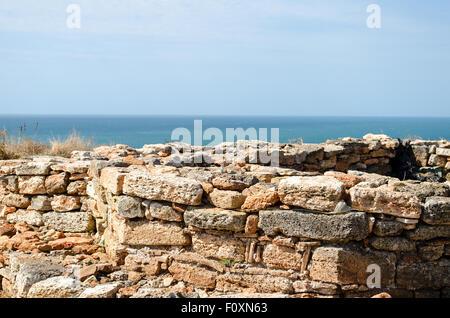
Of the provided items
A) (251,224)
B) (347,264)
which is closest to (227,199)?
(251,224)

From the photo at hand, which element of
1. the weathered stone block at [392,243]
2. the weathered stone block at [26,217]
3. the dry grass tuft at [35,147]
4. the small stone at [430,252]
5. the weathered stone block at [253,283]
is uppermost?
the dry grass tuft at [35,147]

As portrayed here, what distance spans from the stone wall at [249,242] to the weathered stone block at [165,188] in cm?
1

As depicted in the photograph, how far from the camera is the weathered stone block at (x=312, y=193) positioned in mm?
3990

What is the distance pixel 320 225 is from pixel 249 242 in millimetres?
705

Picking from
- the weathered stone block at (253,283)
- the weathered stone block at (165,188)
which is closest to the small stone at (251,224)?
the weathered stone block at (253,283)

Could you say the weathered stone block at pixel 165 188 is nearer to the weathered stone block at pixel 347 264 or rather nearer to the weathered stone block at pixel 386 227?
the weathered stone block at pixel 347 264

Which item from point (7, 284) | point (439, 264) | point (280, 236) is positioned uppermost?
point (280, 236)

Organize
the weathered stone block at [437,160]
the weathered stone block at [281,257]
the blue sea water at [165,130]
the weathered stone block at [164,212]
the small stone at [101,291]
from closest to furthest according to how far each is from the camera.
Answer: the small stone at [101,291], the weathered stone block at [281,257], the weathered stone block at [164,212], the weathered stone block at [437,160], the blue sea water at [165,130]

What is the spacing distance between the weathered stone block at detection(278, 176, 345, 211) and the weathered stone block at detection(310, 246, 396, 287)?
39cm

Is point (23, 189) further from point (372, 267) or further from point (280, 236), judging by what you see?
point (372, 267)

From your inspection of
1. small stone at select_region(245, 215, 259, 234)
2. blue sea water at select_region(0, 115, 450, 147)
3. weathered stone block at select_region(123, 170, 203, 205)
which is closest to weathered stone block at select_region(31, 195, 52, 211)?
weathered stone block at select_region(123, 170, 203, 205)

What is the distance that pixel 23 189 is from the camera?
6.29 metres
